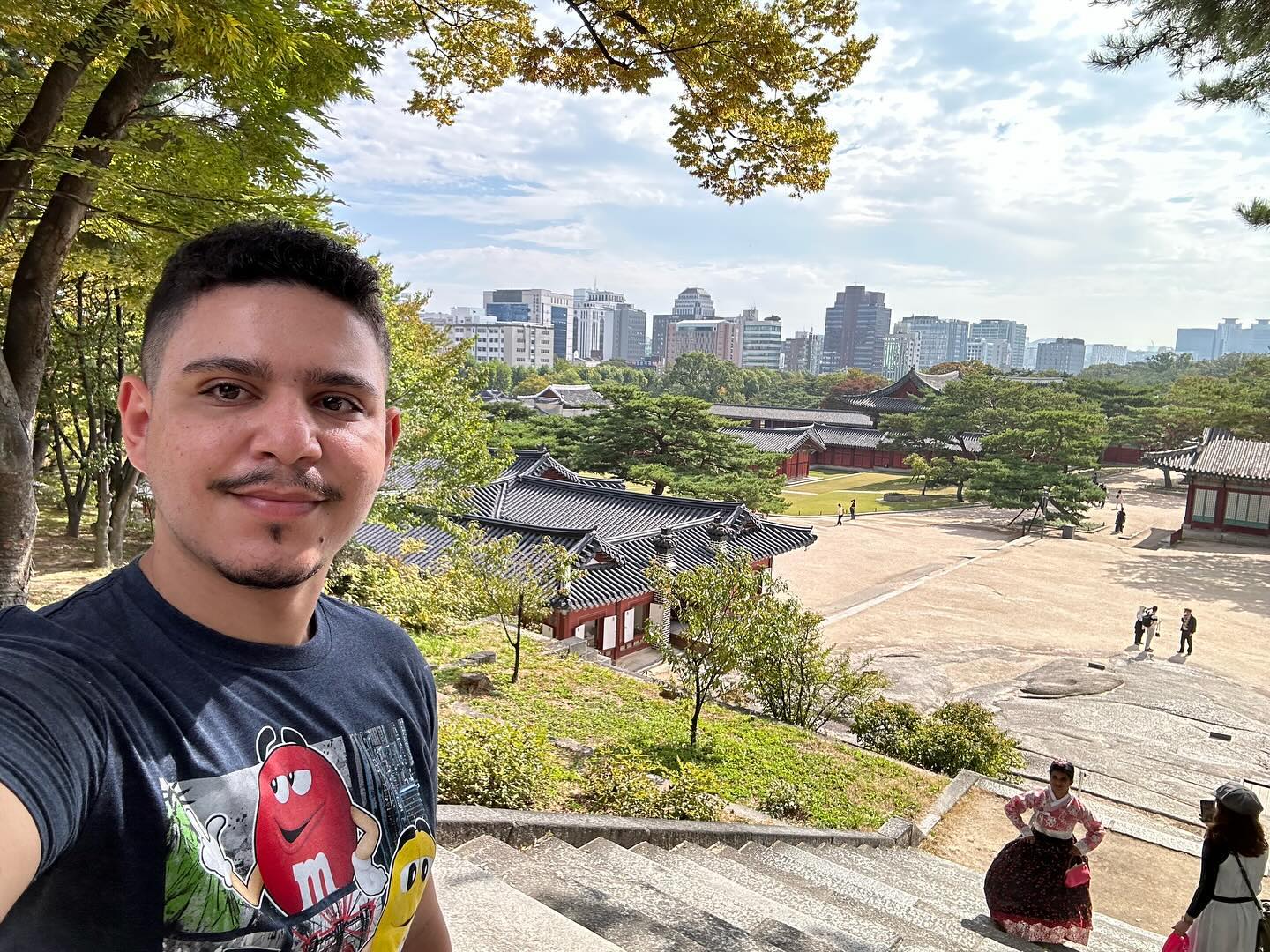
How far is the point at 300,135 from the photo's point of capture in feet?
18.6

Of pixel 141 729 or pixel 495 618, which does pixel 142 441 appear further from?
pixel 495 618

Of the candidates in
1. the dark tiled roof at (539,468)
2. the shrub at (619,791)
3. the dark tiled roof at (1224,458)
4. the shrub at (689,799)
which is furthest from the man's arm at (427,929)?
the dark tiled roof at (1224,458)

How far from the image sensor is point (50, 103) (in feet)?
15.2

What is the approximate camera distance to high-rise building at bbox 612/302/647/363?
7608 inches

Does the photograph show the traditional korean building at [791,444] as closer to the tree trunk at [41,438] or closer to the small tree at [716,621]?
the small tree at [716,621]

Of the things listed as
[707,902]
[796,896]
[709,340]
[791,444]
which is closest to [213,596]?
[707,902]

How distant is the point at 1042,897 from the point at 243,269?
6237 millimetres

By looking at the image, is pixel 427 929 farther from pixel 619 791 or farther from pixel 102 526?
pixel 102 526

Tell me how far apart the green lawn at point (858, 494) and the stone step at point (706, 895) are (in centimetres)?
2942

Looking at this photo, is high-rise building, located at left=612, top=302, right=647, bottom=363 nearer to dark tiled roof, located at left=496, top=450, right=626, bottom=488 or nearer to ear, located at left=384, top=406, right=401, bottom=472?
dark tiled roof, located at left=496, top=450, right=626, bottom=488

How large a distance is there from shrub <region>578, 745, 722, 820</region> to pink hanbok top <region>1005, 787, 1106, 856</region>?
2.39 m

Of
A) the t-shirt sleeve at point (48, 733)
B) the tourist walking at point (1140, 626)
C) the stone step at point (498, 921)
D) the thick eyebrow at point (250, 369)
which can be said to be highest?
the thick eyebrow at point (250, 369)

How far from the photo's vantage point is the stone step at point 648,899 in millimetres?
3785

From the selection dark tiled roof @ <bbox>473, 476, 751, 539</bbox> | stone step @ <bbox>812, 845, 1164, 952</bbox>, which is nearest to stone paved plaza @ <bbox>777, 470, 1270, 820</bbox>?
dark tiled roof @ <bbox>473, 476, 751, 539</bbox>
